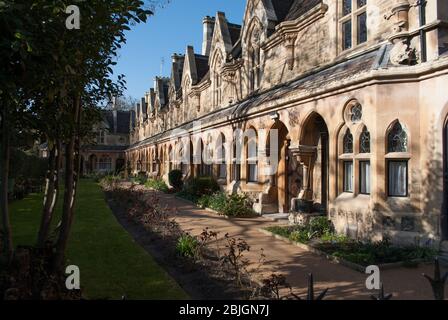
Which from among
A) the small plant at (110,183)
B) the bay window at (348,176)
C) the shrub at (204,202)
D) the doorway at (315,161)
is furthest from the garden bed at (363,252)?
the small plant at (110,183)

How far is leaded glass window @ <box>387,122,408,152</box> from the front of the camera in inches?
310

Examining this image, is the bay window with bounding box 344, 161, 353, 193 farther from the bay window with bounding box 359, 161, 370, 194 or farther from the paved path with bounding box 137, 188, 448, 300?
the paved path with bounding box 137, 188, 448, 300

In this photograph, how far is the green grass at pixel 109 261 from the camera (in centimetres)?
552

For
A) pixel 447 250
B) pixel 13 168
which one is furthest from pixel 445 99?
pixel 13 168

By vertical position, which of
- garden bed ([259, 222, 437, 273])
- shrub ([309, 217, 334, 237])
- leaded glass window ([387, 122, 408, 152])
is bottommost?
garden bed ([259, 222, 437, 273])

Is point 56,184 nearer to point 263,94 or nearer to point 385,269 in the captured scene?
point 385,269

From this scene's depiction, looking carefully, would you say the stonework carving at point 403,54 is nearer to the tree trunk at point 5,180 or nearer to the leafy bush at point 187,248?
the leafy bush at point 187,248

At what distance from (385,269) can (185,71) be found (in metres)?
25.1

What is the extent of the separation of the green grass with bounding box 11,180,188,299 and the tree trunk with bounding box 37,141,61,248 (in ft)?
1.78

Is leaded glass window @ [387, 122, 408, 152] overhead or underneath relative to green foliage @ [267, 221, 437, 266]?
overhead

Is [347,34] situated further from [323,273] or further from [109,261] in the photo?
[109,261]

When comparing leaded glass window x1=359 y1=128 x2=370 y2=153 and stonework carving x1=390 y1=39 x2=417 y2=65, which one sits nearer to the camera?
stonework carving x1=390 y1=39 x2=417 y2=65

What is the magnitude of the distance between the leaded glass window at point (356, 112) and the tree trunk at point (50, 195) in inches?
258

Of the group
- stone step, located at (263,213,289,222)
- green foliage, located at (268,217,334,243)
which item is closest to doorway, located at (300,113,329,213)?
stone step, located at (263,213,289,222)
